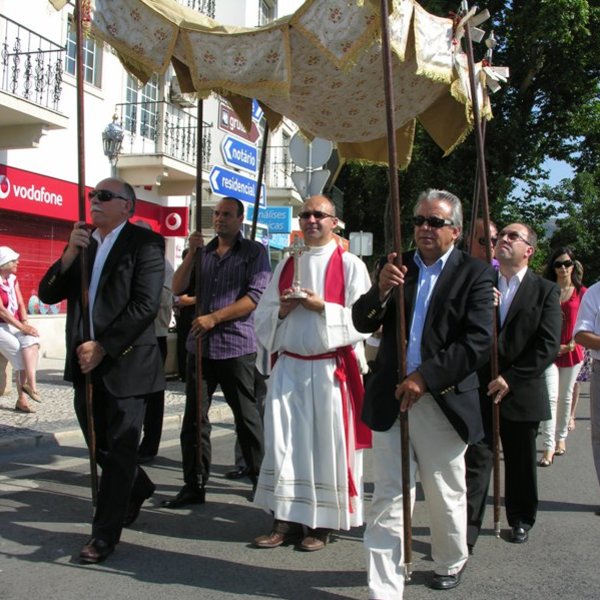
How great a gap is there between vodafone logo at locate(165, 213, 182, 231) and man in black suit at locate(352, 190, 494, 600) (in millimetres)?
13919

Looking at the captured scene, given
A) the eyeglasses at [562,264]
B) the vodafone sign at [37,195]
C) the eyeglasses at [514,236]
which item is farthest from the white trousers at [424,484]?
the vodafone sign at [37,195]

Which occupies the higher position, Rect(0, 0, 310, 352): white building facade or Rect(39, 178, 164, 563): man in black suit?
Rect(0, 0, 310, 352): white building facade

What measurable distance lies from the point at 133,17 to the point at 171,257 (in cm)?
1344

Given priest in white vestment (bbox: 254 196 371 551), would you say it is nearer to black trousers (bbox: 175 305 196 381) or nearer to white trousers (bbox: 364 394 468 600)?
white trousers (bbox: 364 394 468 600)

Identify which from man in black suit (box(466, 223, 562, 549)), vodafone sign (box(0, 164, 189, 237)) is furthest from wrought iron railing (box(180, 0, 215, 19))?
man in black suit (box(466, 223, 562, 549))

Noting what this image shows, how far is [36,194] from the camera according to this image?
1315cm

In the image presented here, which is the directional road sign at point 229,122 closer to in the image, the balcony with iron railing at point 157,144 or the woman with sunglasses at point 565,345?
the woman with sunglasses at point 565,345

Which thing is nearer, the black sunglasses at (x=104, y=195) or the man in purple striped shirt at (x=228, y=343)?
the black sunglasses at (x=104, y=195)

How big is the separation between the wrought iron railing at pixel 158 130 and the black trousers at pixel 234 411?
11.2 metres

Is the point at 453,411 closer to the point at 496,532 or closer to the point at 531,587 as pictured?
the point at 531,587

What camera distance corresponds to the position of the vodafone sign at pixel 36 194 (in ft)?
40.9

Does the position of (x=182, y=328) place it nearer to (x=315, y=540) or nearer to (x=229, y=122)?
(x=229, y=122)

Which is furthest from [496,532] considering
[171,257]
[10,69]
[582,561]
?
[171,257]

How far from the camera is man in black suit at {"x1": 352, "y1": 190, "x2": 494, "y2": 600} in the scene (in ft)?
11.3
